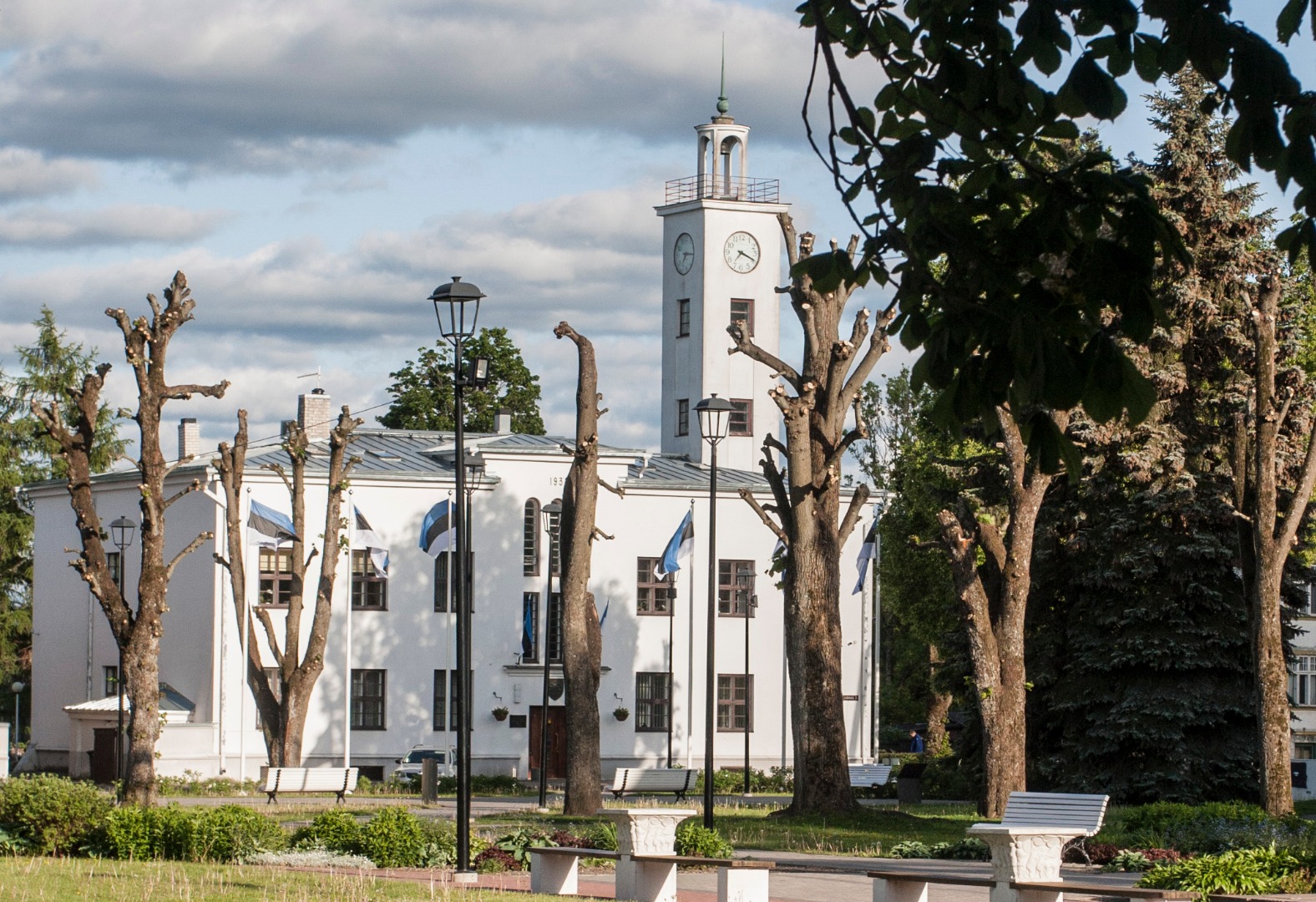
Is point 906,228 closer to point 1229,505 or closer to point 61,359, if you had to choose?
point 1229,505

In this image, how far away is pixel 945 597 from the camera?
50.7 meters

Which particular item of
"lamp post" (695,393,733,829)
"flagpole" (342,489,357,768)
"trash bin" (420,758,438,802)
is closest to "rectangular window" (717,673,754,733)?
"flagpole" (342,489,357,768)

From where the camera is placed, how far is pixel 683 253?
6016cm

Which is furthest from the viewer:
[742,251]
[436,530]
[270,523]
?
[742,251]

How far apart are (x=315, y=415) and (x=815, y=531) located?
1167 inches

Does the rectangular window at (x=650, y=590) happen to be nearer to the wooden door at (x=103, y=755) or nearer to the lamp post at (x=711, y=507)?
the wooden door at (x=103, y=755)

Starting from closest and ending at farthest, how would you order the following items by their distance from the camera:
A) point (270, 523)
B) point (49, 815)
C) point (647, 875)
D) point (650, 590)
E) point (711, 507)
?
point (647, 875) → point (49, 815) → point (711, 507) → point (270, 523) → point (650, 590)

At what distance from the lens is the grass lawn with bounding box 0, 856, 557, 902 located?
46.0ft

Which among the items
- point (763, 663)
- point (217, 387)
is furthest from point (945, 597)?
point (217, 387)

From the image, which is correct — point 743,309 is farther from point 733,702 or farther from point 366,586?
point 366,586

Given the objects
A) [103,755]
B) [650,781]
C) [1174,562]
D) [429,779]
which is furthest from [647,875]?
[103,755]

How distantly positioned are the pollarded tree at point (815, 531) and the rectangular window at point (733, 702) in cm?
2355

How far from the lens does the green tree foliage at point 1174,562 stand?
31125mm

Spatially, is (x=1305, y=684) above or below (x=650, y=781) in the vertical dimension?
above
